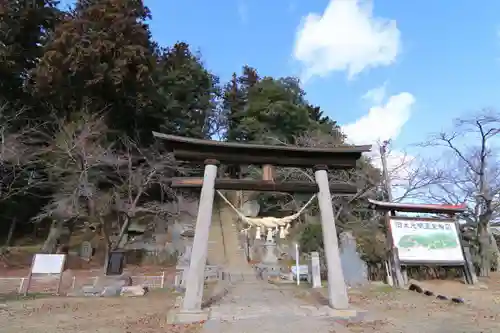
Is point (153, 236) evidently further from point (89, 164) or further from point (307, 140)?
point (307, 140)

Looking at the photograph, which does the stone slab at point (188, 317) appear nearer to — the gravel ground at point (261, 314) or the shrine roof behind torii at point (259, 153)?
the gravel ground at point (261, 314)

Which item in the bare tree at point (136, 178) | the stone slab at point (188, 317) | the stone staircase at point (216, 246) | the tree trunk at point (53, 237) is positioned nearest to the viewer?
the stone slab at point (188, 317)

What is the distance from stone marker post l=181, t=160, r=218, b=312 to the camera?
6.35 metres

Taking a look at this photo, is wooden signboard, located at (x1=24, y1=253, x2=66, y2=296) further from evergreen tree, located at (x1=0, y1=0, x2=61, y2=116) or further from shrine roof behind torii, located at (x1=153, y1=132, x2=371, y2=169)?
evergreen tree, located at (x1=0, y1=0, x2=61, y2=116)

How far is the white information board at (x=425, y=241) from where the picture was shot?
1157 cm

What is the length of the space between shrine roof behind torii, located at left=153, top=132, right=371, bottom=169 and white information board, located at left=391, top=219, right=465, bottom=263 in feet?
17.3

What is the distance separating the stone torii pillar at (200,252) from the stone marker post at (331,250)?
2.53m

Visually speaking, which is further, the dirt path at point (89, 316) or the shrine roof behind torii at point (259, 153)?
the shrine roof behind torii at point (259, 153)

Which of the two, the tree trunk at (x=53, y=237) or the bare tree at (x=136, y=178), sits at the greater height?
the bare tree at (x=136, y=178)

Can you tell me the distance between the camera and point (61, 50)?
15.3 meters

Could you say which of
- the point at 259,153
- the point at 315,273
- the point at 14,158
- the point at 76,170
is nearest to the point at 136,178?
the point at 76,170

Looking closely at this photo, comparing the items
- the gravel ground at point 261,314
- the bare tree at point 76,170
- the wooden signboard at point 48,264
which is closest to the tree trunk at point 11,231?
the bare tree at point 76,170

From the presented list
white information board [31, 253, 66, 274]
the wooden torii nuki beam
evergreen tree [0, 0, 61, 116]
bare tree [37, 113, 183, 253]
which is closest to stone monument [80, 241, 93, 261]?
bare tree [37, 113, 183, 253]

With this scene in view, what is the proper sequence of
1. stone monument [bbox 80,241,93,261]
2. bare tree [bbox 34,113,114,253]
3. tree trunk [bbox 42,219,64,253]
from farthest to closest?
stone monument [bbox 80,241,93,261] < tree trunk [bbox 42,219,64,253] < bare tree [bbox 34,113,114,253]
